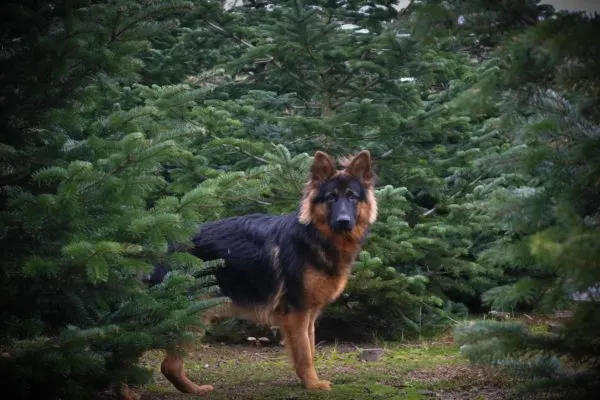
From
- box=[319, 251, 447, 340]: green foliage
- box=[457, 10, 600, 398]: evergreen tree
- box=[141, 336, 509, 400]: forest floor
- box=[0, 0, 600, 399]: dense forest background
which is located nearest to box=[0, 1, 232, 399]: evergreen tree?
box=[0, 0, 600, 399]: dense forest background

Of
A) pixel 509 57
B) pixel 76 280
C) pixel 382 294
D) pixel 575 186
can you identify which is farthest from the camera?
pixel 382 294

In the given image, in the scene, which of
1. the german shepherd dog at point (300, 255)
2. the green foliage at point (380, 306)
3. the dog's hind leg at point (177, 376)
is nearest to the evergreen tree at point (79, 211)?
the dog's hind leg at point (177, 376)

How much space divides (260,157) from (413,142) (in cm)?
208

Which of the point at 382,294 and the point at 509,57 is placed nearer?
the point at 509,57

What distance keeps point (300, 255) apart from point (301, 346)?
29.5 inches

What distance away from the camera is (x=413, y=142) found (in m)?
8.70

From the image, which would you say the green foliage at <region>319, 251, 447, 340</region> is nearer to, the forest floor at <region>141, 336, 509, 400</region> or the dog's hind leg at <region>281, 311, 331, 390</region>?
the forest floor at <region>141, 336, 509, 400</region>

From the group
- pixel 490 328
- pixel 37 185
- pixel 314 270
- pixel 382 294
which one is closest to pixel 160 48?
pixel 382 294

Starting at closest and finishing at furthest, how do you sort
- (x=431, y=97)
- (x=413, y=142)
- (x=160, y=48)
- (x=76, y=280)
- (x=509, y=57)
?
(x=509, y=57), (x=76, y=280), (x=413, y=142), (x=431, y=97), (x=160, y=48)

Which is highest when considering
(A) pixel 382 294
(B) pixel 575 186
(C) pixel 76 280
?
(B) pixel 575 186

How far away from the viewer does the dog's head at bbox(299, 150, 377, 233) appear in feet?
18.9

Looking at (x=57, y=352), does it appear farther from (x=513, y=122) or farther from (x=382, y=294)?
(x=382, y=294)

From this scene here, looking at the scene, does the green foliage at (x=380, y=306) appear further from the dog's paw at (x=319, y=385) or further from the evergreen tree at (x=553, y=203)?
the evergreen tree at (x=553, y=203)

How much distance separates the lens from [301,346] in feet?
18.5
